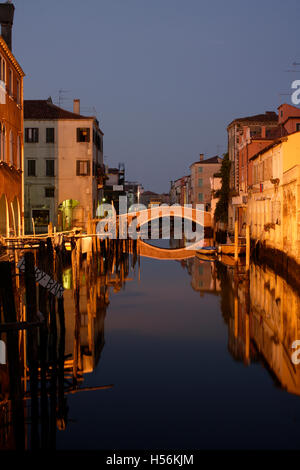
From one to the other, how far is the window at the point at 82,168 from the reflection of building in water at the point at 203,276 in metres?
9.59

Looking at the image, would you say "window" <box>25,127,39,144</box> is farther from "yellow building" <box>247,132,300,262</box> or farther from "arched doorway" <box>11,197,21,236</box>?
"arched doorway" <box>11,197,21,236</box>

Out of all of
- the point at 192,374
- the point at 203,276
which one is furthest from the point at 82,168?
the point at 192,374

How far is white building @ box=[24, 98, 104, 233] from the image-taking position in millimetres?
37625

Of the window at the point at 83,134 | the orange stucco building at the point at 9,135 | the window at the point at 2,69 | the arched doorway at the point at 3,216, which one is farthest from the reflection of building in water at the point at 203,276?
the window at the point at 83,134

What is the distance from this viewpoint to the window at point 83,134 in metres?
38.1

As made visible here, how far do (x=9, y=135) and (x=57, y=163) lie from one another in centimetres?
1708

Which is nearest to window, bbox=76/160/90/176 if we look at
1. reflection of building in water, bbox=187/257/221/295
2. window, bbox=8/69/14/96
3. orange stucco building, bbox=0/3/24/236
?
reflection of building in water, bbox=187/257/221/295

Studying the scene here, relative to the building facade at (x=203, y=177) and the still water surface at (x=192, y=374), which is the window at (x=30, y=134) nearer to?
the still water surface at (x=192, y=374)

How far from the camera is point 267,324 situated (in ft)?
49.6

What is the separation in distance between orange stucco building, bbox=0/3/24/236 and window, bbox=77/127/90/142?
14483 mm

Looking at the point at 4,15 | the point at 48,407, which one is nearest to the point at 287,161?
Result: the point at 4,15

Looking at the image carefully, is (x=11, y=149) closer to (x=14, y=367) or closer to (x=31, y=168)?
(x=14, y=367)

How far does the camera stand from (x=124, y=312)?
1812cm

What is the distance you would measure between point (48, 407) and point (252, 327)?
7527mm
